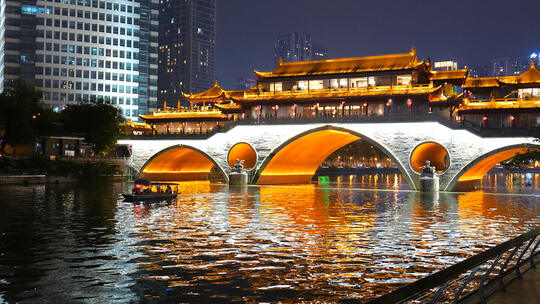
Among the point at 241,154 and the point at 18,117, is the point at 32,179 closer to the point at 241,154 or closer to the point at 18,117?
the point at 18,117

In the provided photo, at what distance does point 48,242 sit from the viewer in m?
17.5

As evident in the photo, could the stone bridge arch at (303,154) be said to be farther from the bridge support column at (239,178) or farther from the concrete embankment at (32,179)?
the concrete embankment at (32,179)

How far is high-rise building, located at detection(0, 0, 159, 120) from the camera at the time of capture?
351ft

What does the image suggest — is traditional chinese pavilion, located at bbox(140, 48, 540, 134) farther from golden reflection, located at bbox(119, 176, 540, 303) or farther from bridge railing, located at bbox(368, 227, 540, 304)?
bridge railing, located at bbox(368, 227, 540, 304)

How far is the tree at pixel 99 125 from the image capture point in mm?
66500

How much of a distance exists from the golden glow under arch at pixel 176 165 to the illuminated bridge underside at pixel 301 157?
7.53 metres

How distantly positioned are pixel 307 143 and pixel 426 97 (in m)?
13.6

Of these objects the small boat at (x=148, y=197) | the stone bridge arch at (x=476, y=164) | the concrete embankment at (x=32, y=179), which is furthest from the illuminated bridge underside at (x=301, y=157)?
the small boat at (x=148, y=197)

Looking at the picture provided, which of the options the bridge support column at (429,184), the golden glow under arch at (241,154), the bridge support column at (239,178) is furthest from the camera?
the golden glow under arch at (241,154)

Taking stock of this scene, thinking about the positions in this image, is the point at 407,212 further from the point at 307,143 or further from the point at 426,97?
the point at 307,143

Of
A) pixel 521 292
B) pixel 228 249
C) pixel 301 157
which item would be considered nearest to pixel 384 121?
pixel 301 157

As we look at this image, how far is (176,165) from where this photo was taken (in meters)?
70.6

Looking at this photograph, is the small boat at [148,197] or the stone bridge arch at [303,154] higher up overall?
the stone bridge arch at [303,154]

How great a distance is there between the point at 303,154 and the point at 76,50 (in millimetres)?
69178
